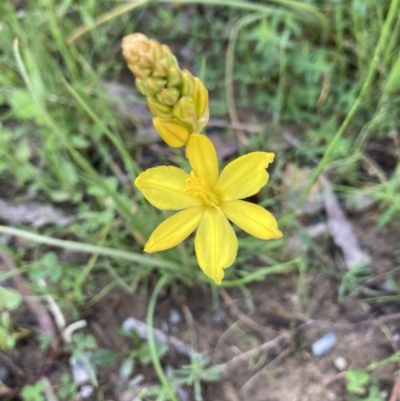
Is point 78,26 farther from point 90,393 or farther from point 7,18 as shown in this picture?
point 90,393

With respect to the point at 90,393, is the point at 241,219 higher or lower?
higher

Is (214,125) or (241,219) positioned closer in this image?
(241,219)

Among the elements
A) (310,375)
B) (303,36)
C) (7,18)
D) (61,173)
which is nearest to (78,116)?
(61,173)

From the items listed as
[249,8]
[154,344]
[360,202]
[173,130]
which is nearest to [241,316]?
[154,344]

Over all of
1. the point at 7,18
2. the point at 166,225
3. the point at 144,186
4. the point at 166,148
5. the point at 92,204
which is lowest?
the point at 92,204

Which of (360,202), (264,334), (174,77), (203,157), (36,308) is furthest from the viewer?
(360,202)

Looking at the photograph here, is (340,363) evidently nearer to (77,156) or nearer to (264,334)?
(264,334)

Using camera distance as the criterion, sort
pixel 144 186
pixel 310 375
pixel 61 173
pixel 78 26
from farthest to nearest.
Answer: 1. pixel 78 26
2. pixel 61 173
3. pixel 310 375
4. pixel 144 186
